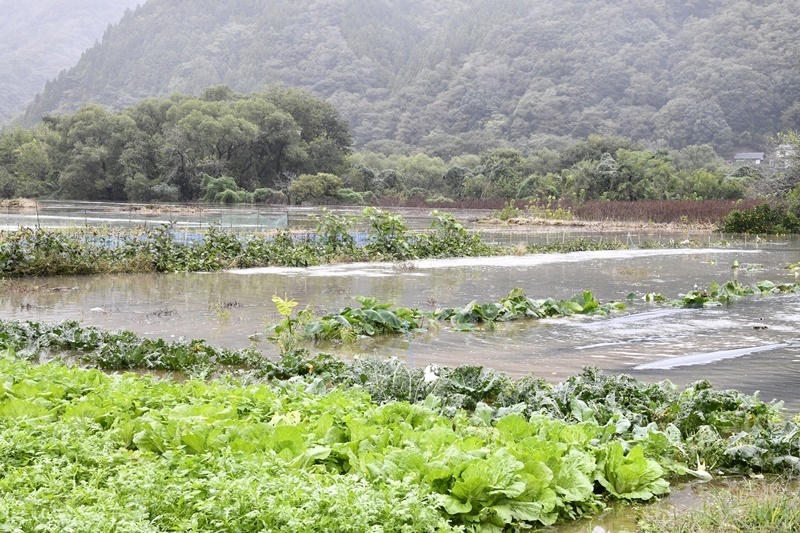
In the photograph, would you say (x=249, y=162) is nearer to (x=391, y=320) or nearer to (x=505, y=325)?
(x=505, y=325)

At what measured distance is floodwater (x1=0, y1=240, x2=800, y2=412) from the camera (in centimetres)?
891

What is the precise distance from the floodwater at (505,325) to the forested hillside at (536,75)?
94.9m

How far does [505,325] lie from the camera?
1152 centimetres

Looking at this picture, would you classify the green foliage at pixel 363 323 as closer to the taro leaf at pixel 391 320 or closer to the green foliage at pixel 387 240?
the taro leaf at pixel 391 320

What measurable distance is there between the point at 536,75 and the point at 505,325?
436 feet

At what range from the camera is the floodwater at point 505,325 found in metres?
8.91

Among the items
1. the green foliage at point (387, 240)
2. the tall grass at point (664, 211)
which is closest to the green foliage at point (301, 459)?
the green foliage at point (387, 240)

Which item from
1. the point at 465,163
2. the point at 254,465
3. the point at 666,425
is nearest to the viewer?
the point at 254,465

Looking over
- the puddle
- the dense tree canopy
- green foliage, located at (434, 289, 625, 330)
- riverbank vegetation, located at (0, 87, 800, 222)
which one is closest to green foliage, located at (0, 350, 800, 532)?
the puddle

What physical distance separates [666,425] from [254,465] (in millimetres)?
3430

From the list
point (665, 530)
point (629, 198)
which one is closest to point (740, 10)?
point (629, 198)

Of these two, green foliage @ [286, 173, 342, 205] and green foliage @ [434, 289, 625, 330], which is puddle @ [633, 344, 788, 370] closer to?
green foliage @ [434, 289, 625, 330]

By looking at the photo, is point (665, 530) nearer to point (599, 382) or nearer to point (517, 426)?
point (517, 426)

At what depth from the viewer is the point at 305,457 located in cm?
449
